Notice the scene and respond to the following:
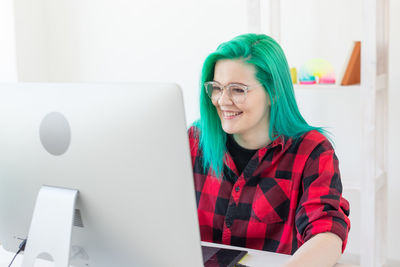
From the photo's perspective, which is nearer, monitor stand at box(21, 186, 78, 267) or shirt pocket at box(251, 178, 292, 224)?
monitor stand at box(21, 186, 78, 267)

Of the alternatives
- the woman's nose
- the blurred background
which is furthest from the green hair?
the blurred background

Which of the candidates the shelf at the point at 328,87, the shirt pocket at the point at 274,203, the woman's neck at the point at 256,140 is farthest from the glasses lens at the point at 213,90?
the shelf at the point at 328,87

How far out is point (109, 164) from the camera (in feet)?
3.17

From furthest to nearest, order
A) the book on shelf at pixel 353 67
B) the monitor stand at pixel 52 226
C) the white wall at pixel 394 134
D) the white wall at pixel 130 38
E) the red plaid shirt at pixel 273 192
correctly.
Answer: the white wall at pixel 130 38, the white wall at pixel 394 134, the book on shelf at pixel 353 67, the red plaid shirt at pixel 273 192, the monitor stand at pixel 52 226

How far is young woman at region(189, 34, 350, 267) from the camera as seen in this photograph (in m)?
1.55

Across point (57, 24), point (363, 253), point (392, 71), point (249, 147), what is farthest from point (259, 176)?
point (57, 24)

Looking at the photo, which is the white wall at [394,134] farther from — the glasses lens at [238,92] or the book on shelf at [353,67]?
the glasses lens at [238,92]

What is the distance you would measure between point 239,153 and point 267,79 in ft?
0.81

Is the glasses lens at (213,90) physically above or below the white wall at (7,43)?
below

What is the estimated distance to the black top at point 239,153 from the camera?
165 centimetres

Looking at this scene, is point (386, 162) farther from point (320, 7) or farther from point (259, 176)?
point (259, 176)

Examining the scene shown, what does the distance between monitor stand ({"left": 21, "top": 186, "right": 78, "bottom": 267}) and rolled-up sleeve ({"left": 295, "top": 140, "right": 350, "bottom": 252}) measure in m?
0.62

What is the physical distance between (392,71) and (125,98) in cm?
204

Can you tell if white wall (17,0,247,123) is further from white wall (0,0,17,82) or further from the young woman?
the young woman
